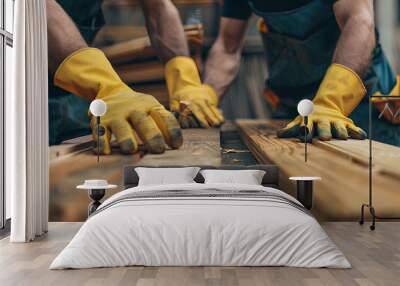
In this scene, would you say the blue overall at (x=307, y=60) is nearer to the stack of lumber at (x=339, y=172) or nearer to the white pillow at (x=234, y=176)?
the stack of lumber at (x=339, y=172)

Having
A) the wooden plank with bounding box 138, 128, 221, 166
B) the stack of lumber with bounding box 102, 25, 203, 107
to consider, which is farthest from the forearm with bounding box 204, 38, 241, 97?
the wooden plank with bounding box 138, 128, 221, 166

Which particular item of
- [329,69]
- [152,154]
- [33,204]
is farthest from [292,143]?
[33,204]

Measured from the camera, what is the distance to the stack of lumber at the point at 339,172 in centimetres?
656

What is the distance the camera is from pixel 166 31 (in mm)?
6785

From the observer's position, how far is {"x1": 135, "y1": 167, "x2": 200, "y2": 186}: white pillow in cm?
609

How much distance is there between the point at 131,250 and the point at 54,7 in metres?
3.64

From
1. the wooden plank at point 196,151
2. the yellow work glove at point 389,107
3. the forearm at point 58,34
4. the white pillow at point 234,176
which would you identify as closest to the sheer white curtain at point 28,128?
the forearm at point 58,34

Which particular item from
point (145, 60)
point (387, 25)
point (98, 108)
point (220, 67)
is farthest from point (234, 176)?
point (387, 25)

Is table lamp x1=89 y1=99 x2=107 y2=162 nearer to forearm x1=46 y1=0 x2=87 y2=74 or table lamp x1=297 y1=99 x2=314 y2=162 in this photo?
forearm x1=46 y1=0 x2=87 y2=74

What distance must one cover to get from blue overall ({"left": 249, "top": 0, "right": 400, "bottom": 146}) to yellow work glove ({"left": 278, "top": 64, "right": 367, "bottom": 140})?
2.9 inches

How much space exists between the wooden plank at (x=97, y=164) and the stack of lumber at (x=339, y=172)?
0.47m

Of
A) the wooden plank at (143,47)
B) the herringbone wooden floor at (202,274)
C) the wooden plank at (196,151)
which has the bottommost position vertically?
the herringbone wooden floor at (202,274)

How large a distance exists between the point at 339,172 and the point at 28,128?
343 centimetres

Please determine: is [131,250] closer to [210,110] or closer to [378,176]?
[210,110]
